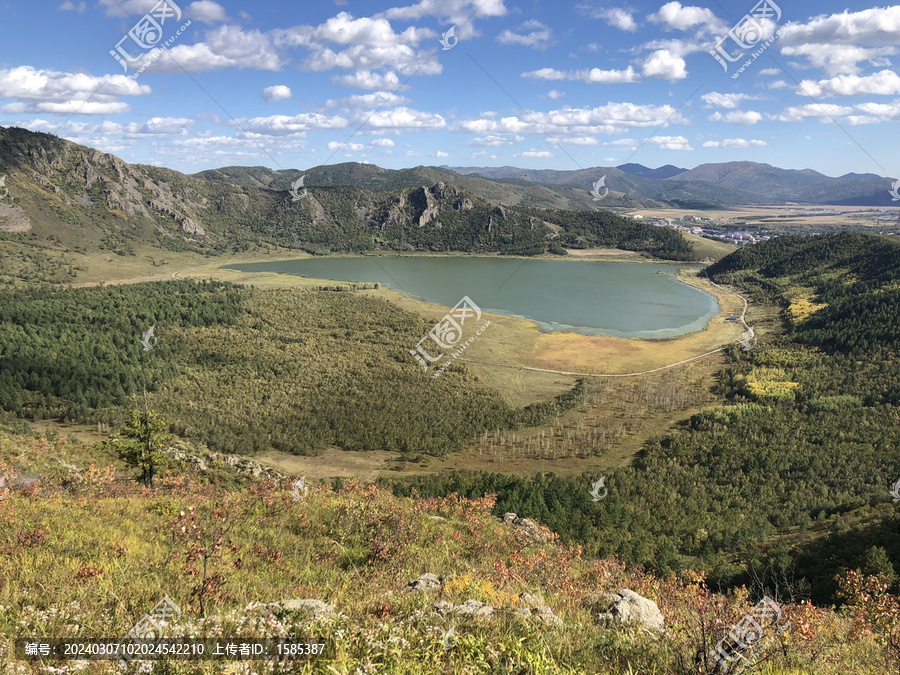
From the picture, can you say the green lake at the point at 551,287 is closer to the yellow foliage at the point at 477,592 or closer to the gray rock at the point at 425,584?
the gray rock at the point at 425,584

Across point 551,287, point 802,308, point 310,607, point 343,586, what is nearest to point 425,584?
point 343,586

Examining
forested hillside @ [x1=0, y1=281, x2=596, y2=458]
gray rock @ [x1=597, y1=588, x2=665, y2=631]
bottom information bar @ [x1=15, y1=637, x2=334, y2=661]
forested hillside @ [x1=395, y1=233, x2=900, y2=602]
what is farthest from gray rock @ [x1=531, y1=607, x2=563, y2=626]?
forested hillside @ [x1=0, y1=281, x2=596, y2=458]

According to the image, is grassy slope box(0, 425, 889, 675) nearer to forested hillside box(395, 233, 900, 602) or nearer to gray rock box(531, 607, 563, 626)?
gray rock box(531, 607, 563, 626)

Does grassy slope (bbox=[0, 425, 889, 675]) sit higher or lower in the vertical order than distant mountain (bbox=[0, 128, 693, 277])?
lower

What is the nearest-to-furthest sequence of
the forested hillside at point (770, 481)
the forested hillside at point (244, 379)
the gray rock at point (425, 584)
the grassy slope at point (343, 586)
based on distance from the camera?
the grassy slope at point (343, 586), the gray rock at point (425, 584), the forested hillside at point (770, 481), the forested hillside at point (244, 379)

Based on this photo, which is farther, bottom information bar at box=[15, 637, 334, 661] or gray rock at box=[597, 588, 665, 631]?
gray rock at box=[597, 588, 665, 631]

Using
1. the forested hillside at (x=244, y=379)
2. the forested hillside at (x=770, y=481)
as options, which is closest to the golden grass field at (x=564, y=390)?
the forested hillside at (x=244, y=379)

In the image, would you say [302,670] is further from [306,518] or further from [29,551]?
[306,518]
